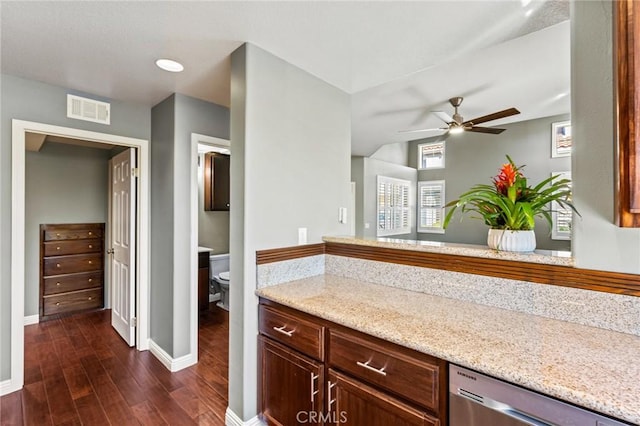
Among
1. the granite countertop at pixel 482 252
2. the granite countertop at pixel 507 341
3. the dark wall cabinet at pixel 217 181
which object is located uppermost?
the dark wall cabinet at pixel 217 181

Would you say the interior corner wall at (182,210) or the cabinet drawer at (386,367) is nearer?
the cabinet drawer at (386,367)

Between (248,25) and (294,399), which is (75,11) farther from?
(294,399)

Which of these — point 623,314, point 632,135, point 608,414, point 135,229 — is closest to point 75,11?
point 135,229

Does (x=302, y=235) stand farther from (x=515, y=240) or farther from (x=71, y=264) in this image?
(x=71, y=264)

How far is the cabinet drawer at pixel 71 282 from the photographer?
12.1 ft

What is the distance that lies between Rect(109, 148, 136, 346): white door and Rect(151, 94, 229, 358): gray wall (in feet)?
1.07

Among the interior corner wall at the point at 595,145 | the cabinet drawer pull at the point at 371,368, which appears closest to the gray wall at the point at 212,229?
the cabinet drawer pull at the point at 371,368

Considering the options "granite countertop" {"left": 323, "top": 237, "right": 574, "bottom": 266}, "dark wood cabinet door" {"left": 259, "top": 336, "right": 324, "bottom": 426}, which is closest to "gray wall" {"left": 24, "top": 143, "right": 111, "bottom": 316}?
"dark wood cabinet door" {"left": 259, "top": 336, "right": 324, "bottom": 426}

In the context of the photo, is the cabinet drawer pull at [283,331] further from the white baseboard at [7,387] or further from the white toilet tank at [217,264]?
the white toilet tank at [217,264]

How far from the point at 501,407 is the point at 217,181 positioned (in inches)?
162

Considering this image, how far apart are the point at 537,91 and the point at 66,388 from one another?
522 centimetres

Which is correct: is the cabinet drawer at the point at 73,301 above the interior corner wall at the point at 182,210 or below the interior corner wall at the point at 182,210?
below

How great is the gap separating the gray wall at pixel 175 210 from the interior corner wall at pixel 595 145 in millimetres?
Answer: 2605

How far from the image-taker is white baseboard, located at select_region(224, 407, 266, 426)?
1.80 m
